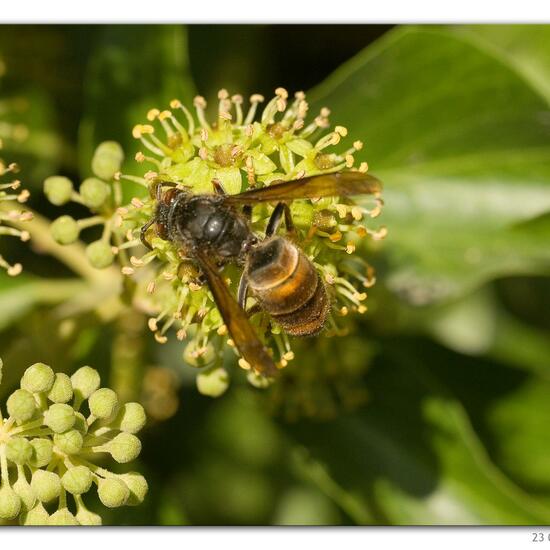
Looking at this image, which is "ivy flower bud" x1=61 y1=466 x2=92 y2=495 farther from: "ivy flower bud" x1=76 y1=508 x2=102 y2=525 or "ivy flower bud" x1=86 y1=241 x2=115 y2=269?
"ivy flower bud" x1=86 y1=241 x2=115 y2=269

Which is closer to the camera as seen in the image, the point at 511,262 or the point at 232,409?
the point at 511,262

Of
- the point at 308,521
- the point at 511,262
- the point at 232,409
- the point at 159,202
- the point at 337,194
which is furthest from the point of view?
the point at 232,409

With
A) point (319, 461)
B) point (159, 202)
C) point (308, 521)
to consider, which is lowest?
point (308, 521)

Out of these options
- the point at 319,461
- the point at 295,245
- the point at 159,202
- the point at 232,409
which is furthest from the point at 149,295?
the point at 232,409

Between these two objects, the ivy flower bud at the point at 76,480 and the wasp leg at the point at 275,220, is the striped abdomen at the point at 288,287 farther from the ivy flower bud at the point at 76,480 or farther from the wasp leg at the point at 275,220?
the ivy flower bud at the point at 76,480

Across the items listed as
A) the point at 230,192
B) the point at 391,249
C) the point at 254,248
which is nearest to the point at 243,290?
the point at 254,248
